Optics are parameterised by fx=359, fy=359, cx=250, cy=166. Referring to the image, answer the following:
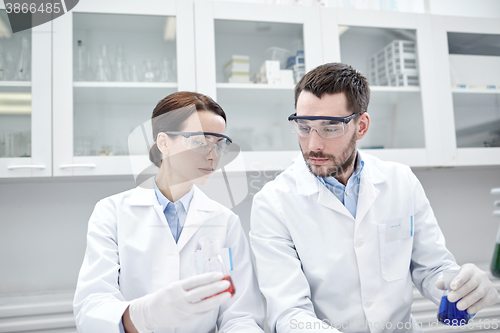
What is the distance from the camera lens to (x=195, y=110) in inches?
43.1

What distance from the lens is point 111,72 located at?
1.76 metres

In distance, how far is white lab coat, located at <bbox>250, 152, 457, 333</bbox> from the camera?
115 centimetres

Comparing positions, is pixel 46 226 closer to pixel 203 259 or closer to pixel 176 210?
pixel 176 210

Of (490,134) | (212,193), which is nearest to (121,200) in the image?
(212,193)

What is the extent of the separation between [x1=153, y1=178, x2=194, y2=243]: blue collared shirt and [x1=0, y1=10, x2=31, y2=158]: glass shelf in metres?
0.76

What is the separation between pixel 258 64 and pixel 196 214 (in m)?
1.02

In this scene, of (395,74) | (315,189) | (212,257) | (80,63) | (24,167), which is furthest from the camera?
(395,74)

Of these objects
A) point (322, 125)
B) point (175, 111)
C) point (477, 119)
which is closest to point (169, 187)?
point (175, 111)

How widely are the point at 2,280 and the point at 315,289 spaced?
1621 mm

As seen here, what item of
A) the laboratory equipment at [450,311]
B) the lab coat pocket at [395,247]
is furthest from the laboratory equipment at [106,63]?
the laboratory equipment at [450,311]

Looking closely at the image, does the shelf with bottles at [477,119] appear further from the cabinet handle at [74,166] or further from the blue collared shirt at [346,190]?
the cabinet handle at [74,166]

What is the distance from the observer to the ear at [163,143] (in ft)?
3.55

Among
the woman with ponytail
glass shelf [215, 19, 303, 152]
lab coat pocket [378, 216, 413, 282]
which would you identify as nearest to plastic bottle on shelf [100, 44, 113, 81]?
glass shelf [215, 19, 303, 152]

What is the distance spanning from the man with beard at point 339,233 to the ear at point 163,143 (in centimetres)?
40
